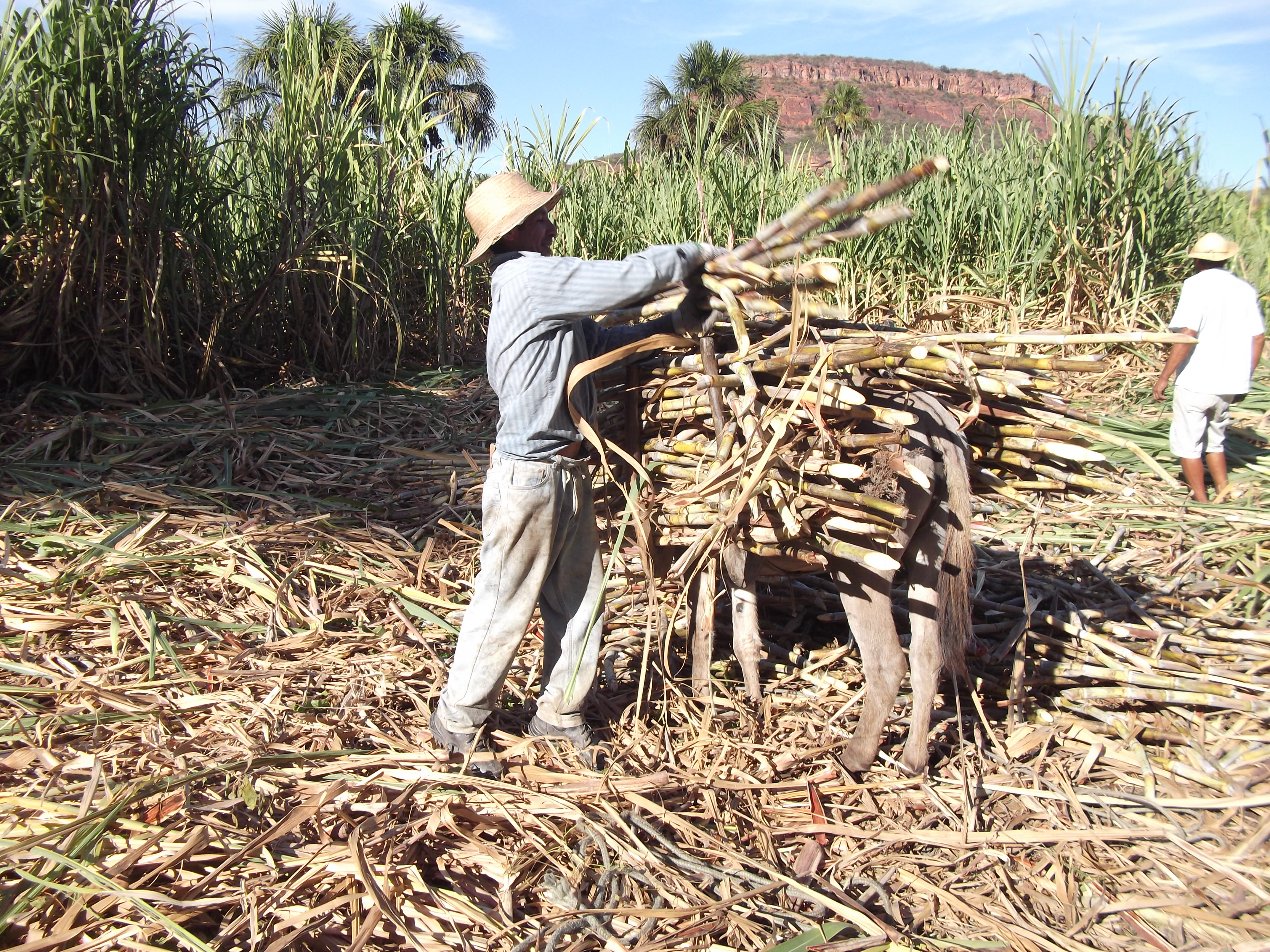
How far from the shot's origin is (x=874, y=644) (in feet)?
8.80

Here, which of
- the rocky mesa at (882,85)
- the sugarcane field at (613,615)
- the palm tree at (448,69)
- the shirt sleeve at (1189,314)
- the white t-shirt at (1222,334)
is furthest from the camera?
the rocky mesa at (882,85)

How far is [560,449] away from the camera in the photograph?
2613mm

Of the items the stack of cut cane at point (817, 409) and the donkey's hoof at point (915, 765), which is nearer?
the stack of cut cane at point (817, 409)

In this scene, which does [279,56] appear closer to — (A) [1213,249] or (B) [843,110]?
(A) [1213,249]

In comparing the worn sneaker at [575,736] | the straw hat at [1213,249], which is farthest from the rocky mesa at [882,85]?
the worn sneaker at [575,736]

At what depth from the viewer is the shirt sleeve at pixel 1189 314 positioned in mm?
5082

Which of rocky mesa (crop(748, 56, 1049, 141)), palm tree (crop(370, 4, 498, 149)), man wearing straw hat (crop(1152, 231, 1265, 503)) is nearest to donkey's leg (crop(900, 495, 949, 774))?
man wearing straw hat (crop(1152, 231, 1265, 503))

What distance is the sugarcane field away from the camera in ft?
7.38

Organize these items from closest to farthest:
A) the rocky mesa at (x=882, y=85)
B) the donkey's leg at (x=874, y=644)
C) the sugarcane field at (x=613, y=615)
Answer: the sugarcane field at (x=613, y=615) < the donkey's leg at (x=874, y=644) < the rocky mesa at (x=882, y=85)

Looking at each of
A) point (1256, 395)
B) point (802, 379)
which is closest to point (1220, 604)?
point (802, 379)

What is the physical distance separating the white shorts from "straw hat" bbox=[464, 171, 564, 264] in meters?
4.20

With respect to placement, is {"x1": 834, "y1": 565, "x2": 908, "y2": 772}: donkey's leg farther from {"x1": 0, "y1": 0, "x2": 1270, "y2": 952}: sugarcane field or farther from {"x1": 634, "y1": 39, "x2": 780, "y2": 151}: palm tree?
{"x1": 634, "y1": 39, "x2": 780, "y2": 151}: palm tree

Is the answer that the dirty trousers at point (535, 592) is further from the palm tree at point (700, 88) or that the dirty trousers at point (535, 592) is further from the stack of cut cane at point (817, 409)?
the palm tree at point (700, 88)

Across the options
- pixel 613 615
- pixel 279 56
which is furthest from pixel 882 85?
pixel 613 615
